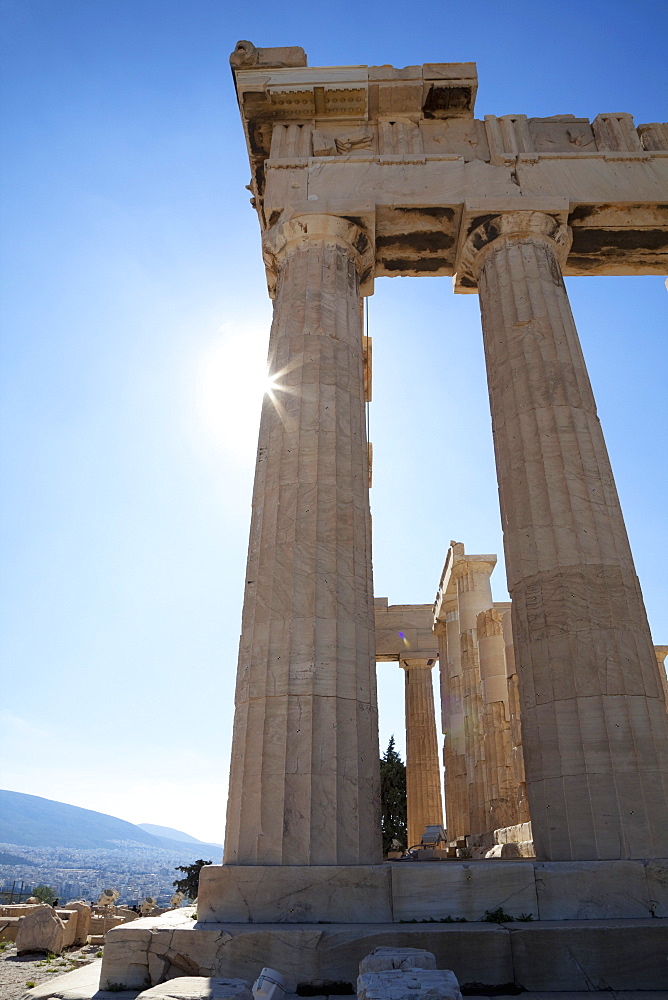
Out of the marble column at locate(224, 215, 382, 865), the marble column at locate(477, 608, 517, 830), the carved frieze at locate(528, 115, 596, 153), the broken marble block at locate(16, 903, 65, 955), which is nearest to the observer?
the marble column at locate(224, 215, 382, 865)

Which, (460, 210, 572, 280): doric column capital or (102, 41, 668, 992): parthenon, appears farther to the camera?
(460, 210, 572, 280): doric column capital

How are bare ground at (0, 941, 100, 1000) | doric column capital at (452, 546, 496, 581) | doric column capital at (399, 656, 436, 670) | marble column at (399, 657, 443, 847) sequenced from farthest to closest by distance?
doric column capital at (399, 656, 436, 670) → marble column at (399, 657, 443, 847) → doric column capital at (452, 546, 496, 581) → bare ground at (0, 941, 100, 1000)

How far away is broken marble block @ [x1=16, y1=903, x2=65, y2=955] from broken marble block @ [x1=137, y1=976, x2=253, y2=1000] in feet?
48.1

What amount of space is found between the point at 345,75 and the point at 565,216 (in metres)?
7.24

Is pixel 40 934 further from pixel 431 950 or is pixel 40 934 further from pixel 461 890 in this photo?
pixel 431 950

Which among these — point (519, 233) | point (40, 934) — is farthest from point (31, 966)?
point (519, 233)

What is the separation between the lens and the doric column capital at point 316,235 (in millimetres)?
16297

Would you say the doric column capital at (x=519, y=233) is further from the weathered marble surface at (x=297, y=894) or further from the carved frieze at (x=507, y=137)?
the weathered marble surface at (x=297, y=894)

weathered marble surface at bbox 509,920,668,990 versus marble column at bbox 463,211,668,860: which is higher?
marble column at bbox 463,211,668,860

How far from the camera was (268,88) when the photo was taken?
720 inches

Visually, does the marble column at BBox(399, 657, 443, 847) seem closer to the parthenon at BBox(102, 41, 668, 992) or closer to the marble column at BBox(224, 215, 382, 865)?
the parthenon at BBox(102, 41, 668, 992)

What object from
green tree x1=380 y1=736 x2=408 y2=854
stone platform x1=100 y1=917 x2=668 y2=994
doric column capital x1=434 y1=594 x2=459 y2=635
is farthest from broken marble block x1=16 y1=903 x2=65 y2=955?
green tree x1=380 y1=736 x2=408 y2=854

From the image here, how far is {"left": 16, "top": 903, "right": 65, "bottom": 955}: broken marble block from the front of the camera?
17875mm

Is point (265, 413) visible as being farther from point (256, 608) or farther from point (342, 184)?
point (342, 184)
